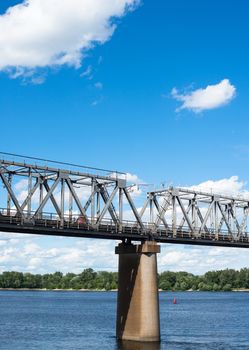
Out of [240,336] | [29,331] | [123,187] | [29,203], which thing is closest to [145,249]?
[123,187]

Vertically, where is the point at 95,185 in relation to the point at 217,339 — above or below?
above

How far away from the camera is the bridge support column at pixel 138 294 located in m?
58.5

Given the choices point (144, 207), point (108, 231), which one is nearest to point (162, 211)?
point (144, 207)

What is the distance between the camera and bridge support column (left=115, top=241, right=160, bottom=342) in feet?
192

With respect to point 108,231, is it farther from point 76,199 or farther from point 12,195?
point 12,195

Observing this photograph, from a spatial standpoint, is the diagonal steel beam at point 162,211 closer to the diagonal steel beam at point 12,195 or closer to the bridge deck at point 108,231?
the bridge deck at point 108,231

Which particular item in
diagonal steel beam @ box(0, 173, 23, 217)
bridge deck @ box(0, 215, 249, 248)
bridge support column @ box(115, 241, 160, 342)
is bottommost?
bridge support column @ box(115, 241, 160, 342)

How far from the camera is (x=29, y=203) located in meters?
56.1

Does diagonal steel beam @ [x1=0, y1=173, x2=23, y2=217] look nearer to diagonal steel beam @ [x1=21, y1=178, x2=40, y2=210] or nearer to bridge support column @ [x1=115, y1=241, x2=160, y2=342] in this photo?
diagonal steel beam @ [x1=21, y1=178, x2=40, y2=210]

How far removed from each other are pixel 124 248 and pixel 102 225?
11.2ft

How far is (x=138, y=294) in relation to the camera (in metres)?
59.1

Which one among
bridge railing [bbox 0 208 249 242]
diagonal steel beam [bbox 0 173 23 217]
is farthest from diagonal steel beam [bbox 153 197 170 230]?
diagonal steel beam [bbox 0 173 23 217]

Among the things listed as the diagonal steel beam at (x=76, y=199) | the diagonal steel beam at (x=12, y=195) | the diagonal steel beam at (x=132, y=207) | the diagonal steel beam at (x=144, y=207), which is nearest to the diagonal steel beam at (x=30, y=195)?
the diagonal steel beam at (x=12, y=195)

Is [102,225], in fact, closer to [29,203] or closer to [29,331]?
[29,203]
